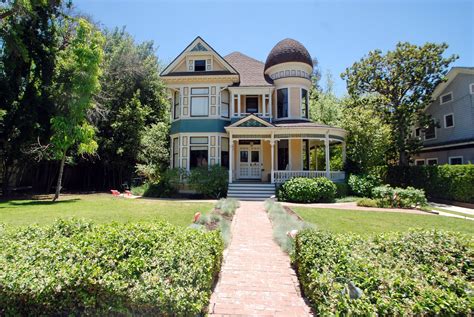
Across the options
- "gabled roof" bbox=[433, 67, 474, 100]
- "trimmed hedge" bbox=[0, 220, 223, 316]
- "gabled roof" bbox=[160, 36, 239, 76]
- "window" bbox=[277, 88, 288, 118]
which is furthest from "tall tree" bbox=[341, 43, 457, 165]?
"trimmed hedge" bbox=[0, 220, 223, 316]

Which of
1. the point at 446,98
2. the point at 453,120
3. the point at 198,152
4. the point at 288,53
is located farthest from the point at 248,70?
the point at 453,120

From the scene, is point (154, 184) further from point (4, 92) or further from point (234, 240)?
point (234, 240)

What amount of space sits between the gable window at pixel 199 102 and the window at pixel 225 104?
112cm

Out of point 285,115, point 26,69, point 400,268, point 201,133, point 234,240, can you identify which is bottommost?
point 234,240

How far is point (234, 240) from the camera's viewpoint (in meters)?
7.16

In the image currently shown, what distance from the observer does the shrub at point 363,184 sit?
1661 cm

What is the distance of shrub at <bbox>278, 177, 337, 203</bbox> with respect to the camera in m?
15.2

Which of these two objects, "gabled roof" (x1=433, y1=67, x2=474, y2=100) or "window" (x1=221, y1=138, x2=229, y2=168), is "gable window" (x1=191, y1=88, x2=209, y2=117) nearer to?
"window" (x1=221, y1=138, x2=229, y2=168)

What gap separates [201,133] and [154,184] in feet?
16.0

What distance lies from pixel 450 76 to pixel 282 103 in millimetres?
13690

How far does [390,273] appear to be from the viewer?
3082 mm

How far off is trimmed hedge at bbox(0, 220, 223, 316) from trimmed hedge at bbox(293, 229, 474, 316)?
157 centimetres

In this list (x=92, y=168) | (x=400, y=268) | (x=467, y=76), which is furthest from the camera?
(x=92, y=168)

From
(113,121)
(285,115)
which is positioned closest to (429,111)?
(285,115)
